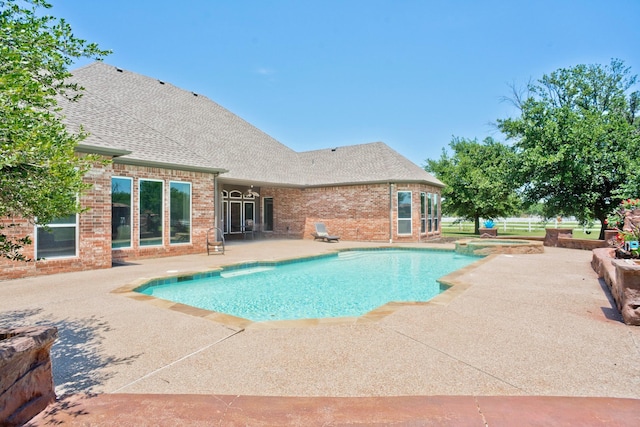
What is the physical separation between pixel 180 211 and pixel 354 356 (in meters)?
10.2

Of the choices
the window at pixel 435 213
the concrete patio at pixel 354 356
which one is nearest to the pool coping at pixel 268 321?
the concrete patio at pixel 354 356

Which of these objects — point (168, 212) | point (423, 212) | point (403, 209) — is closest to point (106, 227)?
point (168, 212)

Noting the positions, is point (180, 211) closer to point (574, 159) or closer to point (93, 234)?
point (93, 234)

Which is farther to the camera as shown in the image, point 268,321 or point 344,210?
point 344,210

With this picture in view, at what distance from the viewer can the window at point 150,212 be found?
1116 cm

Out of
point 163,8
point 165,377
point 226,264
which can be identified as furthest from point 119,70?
point 165,377

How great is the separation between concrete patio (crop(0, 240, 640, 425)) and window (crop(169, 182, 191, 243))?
6.20 m

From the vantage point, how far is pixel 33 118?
102 inches

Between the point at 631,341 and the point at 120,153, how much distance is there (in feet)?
35.1

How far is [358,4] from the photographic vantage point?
44.2 feet

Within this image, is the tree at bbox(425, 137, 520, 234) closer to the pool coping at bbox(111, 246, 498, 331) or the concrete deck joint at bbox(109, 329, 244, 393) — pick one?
the pool coping at bbox(111, 246, 498, 331)

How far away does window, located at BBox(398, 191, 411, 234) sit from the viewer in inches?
695

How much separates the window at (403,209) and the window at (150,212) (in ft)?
36.1

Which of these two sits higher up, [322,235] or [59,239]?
[59,239]
